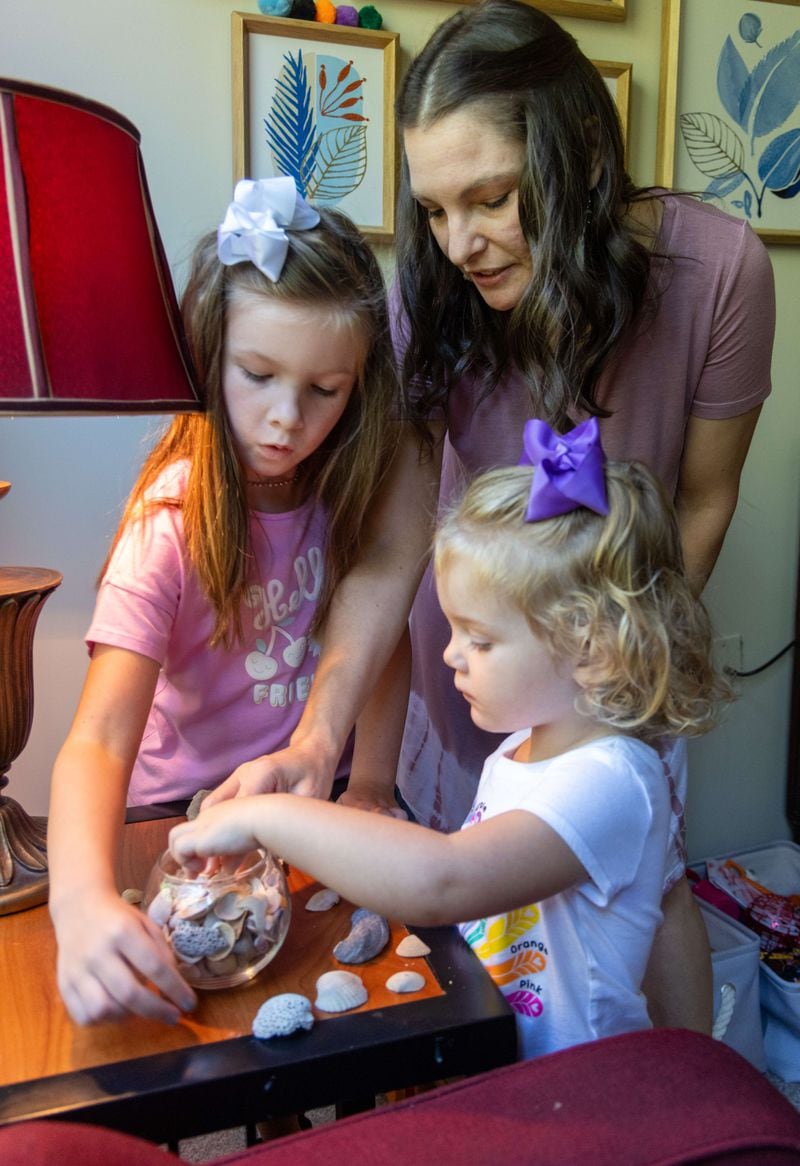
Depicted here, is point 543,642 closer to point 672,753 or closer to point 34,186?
point 672,753

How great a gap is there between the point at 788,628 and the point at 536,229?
1.49 m

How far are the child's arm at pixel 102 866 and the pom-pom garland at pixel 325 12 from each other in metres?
1.14

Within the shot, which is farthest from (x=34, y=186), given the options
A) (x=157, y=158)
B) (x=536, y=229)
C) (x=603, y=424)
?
(x=157, y=158)

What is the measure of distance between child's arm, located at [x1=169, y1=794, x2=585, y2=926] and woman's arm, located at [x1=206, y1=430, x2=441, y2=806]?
211 mm

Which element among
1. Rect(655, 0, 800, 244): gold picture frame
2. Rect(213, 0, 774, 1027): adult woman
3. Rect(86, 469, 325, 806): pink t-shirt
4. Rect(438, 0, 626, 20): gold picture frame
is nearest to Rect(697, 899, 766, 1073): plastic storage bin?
Rect(213, 0, 774, 1027): adult woman

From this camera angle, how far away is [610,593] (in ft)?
2.80

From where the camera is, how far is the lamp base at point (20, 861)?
3.00 ft

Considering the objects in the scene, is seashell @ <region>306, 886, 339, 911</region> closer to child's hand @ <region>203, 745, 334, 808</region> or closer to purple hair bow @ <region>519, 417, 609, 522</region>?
child's hand @ <region>203, 745, 334, 808</region>

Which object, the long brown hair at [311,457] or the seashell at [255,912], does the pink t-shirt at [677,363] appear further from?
the seashell at [255,912]

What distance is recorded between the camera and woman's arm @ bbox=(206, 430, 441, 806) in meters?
1.06

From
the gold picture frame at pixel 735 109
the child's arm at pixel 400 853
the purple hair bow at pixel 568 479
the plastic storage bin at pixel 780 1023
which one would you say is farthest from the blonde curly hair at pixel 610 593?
the gold picture frame at pixel 735 109

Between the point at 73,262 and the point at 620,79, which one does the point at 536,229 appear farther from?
the point at 620,79

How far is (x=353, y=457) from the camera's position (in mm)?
1180

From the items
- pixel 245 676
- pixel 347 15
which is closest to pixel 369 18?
pixel 347 15
